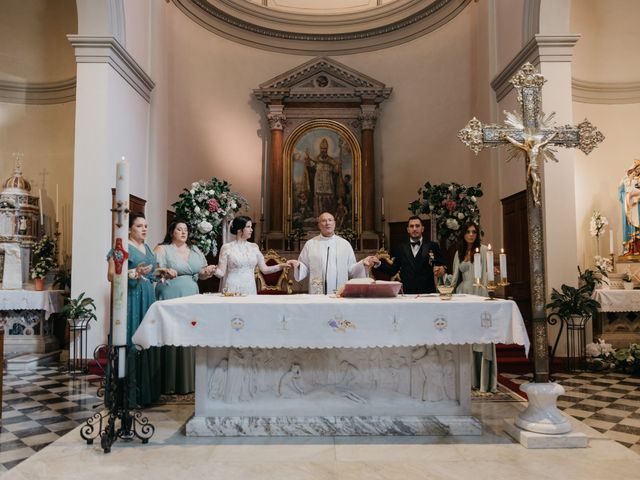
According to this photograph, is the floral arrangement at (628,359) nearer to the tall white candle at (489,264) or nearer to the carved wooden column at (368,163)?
the tall white candle at (489,264)

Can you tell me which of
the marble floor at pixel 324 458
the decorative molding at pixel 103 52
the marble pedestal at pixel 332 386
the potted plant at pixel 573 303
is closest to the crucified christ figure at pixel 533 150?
the marble pedestal at pixel 332 386

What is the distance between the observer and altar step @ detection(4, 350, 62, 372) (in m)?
6.71

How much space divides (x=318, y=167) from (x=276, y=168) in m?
0.96

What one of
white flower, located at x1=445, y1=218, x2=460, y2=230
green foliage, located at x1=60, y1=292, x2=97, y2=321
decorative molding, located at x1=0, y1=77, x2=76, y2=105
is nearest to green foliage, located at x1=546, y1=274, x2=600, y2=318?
white flower, located at x1=445, y1=218, x2=460, y2=230

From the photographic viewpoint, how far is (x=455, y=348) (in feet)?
13.2

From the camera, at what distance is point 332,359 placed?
4051mm

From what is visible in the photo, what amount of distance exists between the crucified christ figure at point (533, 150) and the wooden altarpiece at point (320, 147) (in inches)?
267

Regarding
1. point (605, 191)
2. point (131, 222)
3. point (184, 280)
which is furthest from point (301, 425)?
point (605, 191)

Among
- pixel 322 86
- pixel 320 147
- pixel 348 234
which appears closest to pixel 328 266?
pixel 348 234

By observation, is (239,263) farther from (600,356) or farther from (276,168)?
(276,168)

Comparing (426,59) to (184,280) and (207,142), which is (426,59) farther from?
(184,280)

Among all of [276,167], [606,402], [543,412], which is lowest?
[606,402]

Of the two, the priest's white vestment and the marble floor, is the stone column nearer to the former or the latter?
the priest's white vestment

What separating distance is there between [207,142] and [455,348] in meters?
8.45
